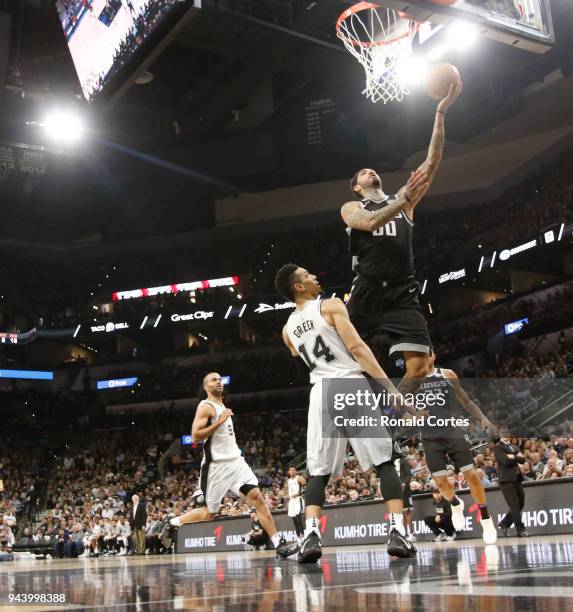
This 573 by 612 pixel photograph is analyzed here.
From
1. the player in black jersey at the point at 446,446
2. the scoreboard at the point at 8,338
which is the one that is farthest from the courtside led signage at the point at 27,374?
the player in black jersey at the point at 446,446

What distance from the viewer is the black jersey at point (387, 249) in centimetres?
551

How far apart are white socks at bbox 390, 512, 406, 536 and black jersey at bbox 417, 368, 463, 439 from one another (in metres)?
2.42

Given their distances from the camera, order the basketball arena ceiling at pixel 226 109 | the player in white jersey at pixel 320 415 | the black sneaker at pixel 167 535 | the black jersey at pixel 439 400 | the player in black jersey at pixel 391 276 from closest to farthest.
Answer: the player in white jersey at pixel 320 415 → the player in black jersey at pixel 391 276 → the black jersey at pixel 439 400 → the basketball arena ceiling at pixel 226 109 → the black sneaker at pixel 167 535

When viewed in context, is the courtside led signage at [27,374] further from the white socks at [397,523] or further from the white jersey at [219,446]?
the white socks at [397,523]

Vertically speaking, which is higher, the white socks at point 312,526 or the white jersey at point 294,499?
the white jersey at point 294,499

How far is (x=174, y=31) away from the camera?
9.87m

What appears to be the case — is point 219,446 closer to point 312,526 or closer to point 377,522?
point 312,526

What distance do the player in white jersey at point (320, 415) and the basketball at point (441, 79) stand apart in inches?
68.4

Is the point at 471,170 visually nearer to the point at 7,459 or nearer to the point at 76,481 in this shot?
the point at 76,481

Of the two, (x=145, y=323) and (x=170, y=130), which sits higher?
(x=170, y=130)

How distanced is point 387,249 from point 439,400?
2959 millimetres

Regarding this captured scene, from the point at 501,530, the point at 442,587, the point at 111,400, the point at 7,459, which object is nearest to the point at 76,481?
the point at 7,459

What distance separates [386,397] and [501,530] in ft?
20.1

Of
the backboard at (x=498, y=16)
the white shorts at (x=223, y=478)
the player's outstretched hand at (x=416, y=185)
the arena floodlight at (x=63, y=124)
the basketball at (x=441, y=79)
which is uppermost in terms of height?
the arena floodlight at (x=63, y=124)
